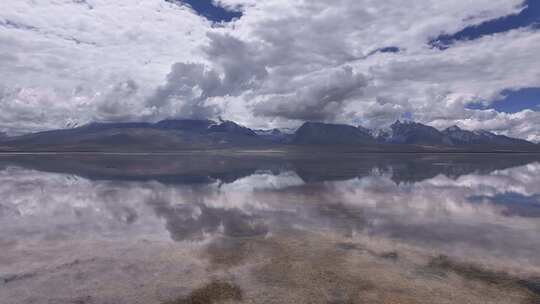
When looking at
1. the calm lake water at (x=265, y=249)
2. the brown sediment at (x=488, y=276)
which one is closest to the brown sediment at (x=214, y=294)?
the calm lake water at (x=265, y=249)

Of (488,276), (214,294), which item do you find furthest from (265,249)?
(488,276)

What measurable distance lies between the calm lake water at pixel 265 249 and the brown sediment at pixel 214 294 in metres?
0.04

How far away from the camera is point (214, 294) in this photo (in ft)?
47.5

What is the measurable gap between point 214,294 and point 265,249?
239 inches

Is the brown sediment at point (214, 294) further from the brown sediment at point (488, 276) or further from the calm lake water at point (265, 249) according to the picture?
the brown sediment at point (488, 276)

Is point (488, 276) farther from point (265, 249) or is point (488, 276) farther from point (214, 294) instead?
point (214, 294)

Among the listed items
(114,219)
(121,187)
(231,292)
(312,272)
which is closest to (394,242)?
(312,272)

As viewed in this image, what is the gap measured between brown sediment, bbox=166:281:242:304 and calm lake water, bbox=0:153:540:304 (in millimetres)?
42

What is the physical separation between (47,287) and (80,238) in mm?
7525

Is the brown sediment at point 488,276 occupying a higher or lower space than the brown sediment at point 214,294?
higher

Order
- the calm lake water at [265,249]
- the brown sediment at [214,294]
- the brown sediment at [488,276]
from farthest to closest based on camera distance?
the brown sediment at [488,276], the calm lake water at [265,249], the brown sediment at [214,294]

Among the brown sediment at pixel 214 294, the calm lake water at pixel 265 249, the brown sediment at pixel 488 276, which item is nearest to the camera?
the brown sediment at pixel 214 294

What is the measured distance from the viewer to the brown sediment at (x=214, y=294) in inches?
550

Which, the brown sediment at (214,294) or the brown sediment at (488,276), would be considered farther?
the brown sediment at (488,276)
